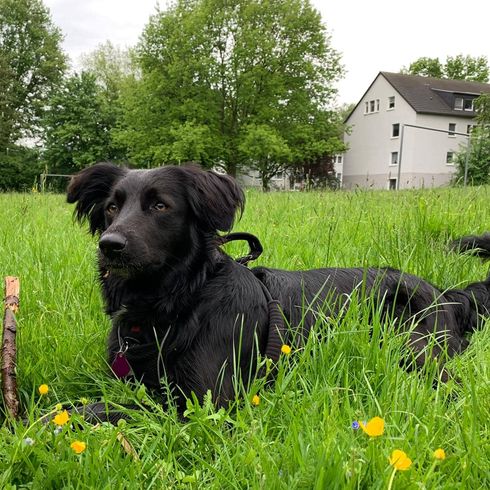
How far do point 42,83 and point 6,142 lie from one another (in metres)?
7.18

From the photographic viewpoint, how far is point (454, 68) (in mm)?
60438

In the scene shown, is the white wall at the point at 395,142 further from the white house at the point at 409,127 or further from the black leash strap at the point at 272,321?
the black leash strap at the point at 272,321

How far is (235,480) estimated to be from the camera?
1.32 metres

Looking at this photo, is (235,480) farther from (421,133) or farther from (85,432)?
(421,133)

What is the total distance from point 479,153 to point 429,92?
27926 millimetres

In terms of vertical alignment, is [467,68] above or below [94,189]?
above

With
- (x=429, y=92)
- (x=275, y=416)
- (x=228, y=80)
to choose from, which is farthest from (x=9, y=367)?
(x=429, y=92)

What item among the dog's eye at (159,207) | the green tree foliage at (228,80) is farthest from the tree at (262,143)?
the dog's eye at (159,207)

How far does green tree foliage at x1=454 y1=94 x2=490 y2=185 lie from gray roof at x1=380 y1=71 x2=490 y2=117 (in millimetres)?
5901

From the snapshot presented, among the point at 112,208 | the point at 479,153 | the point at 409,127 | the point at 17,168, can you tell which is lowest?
the point at 112,208

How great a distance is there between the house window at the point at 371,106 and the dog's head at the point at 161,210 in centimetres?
4721

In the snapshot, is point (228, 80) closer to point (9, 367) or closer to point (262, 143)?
point (262, 143)

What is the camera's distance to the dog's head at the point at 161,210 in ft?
7.50

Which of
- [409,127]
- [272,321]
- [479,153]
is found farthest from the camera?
[409,127]
